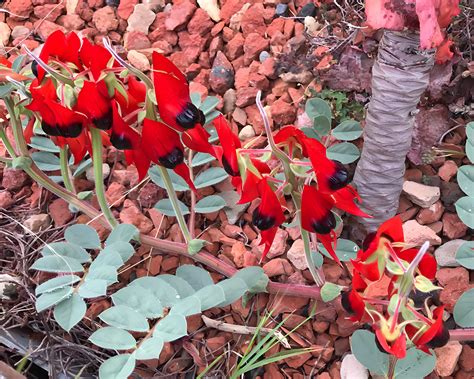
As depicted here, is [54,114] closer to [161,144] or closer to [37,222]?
[161,144]

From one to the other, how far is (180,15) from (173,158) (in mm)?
755

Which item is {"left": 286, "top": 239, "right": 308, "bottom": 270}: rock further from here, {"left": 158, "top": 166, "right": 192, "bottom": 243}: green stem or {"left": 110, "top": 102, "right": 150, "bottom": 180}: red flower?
{"left": 110, "top": 102, "right": 150, "bottom": 180}: red flower

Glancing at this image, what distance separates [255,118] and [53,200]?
0.50 meters

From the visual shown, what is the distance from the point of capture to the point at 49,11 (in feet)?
6.09

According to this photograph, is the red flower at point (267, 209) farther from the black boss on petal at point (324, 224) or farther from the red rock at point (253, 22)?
the red rock at point (253, 22)

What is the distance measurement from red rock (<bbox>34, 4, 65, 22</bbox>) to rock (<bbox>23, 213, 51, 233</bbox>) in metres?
0.62

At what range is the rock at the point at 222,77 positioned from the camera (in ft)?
5.31

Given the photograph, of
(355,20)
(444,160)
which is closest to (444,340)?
(444,160)

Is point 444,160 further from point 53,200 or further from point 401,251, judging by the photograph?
point 53,200

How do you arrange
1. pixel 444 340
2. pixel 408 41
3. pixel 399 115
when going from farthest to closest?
pixel 399 115 < pixel 408 41 < pixel 444 340

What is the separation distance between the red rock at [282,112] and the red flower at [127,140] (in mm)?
462

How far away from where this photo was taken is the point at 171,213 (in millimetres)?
1405

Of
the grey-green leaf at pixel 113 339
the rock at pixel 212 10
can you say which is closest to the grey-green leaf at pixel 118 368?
the grey-green leaf at pixel 113 339

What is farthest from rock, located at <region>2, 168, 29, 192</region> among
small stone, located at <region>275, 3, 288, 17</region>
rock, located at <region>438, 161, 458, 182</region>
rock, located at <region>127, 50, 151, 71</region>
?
rock, located at <region>438, 161, 458, 182</region>
